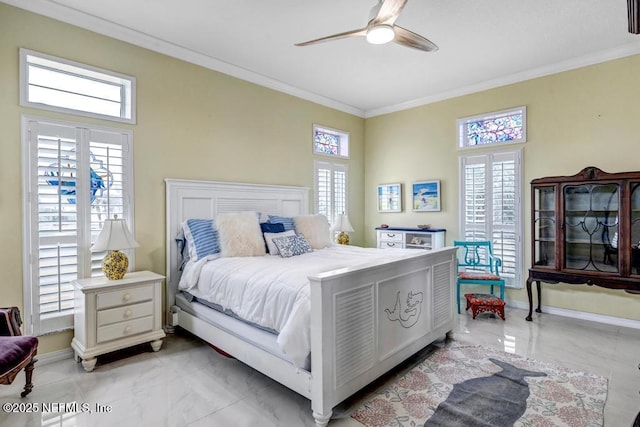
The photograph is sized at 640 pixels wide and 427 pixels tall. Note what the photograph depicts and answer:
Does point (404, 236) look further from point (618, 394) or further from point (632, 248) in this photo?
point (618, 394)

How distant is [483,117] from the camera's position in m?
4.68

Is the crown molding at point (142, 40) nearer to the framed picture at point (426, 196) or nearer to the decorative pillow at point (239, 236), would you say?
the decorative pillow at point (239, 236)

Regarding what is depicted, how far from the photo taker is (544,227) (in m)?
3.93

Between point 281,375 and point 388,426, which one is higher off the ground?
point 281,375

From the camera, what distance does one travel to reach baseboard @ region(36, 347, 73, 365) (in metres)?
2.81

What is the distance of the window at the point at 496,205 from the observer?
4.39m

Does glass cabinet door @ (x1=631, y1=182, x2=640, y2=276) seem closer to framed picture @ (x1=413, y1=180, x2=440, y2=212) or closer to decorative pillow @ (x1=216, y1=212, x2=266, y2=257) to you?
framed picture @ (x1=413, y1=180, x2=440, y2=212)

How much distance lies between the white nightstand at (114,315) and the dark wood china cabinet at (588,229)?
404cm

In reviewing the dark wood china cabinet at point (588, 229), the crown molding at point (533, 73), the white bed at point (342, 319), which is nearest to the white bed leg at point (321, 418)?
the white bed at point (342, 319)

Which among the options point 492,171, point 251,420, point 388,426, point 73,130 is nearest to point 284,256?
point 251,420

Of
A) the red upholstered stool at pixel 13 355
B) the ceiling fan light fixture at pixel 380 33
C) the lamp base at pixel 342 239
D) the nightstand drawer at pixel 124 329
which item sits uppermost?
the ceiling fan light fixture at pixel 380 33

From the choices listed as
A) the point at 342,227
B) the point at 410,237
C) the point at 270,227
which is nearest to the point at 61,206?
the point at 270,227

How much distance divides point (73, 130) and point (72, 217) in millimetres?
775

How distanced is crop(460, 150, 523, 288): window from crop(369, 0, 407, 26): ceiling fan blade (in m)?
2.95
